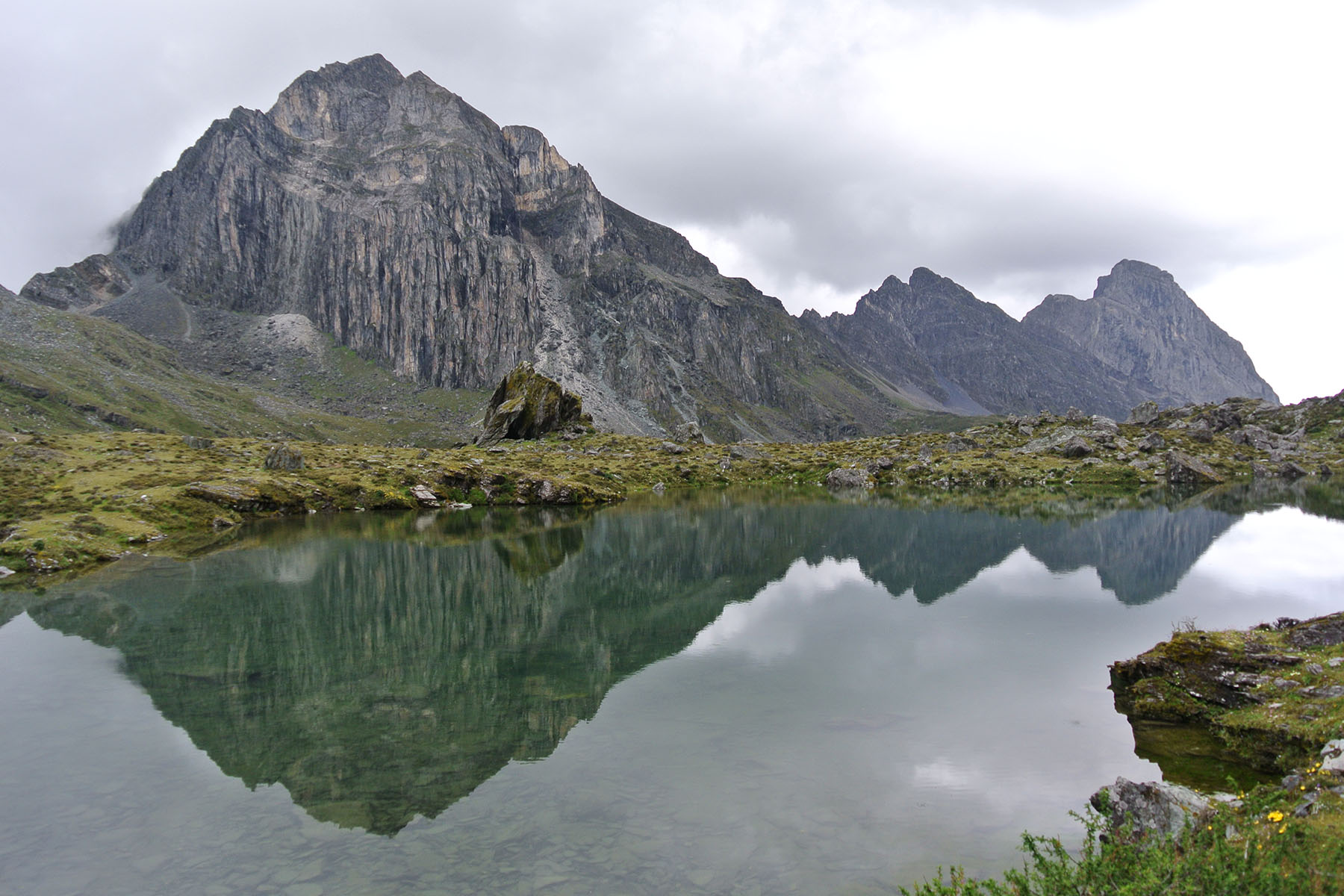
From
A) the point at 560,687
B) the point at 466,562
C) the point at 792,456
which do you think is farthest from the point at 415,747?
the point at 792,456

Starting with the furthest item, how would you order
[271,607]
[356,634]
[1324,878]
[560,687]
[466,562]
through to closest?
[466,562] < [271,607] < [356,634] < [560,687] < [1324,878]

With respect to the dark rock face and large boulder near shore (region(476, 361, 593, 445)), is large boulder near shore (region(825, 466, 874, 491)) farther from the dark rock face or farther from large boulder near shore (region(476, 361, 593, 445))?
the dark rock face

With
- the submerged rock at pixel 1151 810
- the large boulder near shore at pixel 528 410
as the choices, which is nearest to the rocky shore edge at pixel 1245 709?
the submerged rock at pixel 1151 810

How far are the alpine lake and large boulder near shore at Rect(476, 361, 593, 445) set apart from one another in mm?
86557

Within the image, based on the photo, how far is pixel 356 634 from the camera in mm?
29625

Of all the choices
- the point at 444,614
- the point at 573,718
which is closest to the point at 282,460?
the point at 444,614

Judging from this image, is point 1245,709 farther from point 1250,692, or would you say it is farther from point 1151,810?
point 1151,810

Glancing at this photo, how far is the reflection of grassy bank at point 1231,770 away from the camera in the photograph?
26.1 ft

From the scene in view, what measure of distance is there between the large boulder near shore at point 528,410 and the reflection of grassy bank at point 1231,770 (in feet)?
394

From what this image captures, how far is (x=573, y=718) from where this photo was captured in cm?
2023

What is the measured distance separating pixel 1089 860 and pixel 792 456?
Result: 4985 inches

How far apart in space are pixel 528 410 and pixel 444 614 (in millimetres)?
102454

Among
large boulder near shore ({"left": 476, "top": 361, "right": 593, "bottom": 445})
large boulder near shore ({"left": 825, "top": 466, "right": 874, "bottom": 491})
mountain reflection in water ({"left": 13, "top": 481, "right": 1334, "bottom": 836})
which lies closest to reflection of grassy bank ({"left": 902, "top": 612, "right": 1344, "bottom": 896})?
mountain reflection in water ({"left": 13, "top": 481, "right": 1334, "bottom": 836})

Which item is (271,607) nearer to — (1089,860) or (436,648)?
(436,648)
